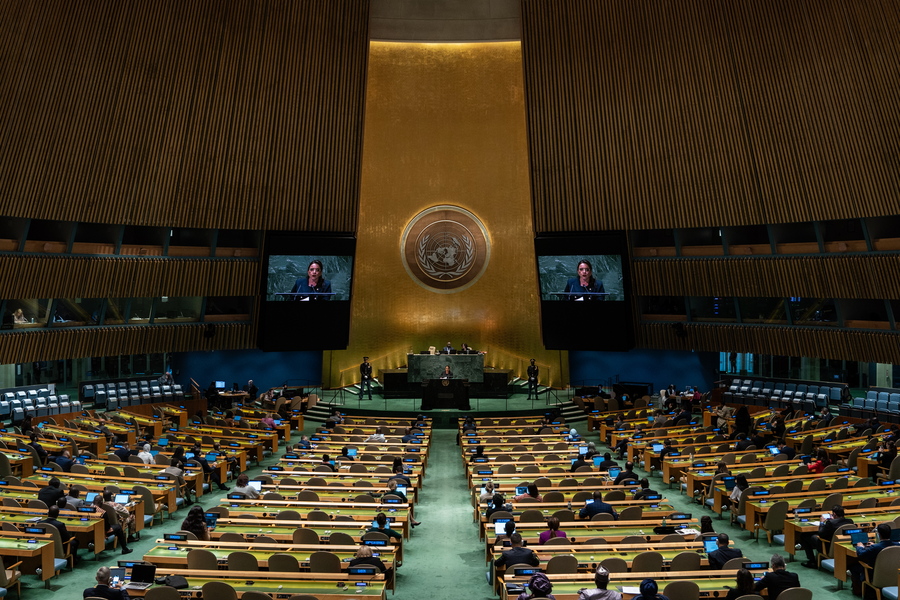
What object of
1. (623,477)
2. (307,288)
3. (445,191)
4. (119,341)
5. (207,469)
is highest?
(445,191)

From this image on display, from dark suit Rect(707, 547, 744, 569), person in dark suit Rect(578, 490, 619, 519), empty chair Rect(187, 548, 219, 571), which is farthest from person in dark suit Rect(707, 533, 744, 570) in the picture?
empty chair Rect(187, 548, 219, 571)

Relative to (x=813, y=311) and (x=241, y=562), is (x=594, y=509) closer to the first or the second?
(x=241, y=562)

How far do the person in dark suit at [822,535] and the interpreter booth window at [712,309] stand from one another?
538 inches

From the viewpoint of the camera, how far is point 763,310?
2366 centimetres

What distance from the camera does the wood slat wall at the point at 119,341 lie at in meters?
20.6

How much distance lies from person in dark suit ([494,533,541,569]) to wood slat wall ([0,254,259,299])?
1610 centimetres

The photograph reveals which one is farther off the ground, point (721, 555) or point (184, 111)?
point (184, 111)

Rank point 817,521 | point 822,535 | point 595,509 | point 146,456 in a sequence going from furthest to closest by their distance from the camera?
point 146,456 < point 595,509 < point 817,521 < point 822,535

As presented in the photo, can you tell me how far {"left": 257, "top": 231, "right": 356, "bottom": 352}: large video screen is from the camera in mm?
23375

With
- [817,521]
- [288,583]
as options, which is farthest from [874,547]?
[288,583]

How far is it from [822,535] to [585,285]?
13.4 m

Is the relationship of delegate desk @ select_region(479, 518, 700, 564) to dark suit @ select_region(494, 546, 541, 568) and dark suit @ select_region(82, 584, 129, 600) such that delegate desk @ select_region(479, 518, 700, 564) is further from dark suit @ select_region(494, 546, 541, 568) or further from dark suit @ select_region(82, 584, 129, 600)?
dark suit @ select_region(82, 584, 129, 600)

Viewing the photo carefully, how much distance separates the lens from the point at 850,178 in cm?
1967

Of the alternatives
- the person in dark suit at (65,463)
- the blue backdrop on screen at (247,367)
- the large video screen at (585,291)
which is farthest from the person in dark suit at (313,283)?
the person in dark suit at (65,463)
